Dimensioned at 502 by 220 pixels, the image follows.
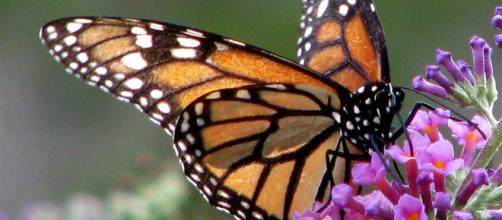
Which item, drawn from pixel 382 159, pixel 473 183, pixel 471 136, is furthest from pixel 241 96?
pixel 473 183

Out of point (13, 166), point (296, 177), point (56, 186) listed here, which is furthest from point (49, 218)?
point (13, 166)

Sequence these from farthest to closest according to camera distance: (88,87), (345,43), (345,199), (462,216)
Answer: (88,87) < (345,43) < (345,199) < (462,216)

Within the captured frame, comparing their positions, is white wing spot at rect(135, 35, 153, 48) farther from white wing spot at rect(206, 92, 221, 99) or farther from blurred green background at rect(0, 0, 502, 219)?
Answer: blurred green background at rect(0, 0, 502, 219)

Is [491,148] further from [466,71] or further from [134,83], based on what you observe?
[134,83]

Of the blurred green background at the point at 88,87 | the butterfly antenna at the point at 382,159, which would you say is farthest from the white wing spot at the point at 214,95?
the blurred green background at the point at 88,87

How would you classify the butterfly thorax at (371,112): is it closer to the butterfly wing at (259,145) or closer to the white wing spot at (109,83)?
the butterfly wing at (259,145)
